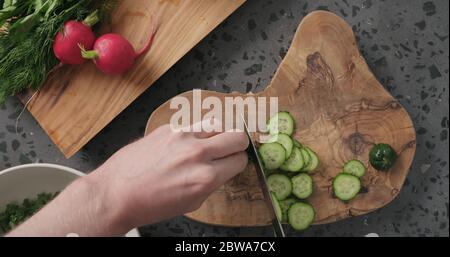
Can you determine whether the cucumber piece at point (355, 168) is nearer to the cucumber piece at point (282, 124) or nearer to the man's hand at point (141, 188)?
the cucumber piece at point (282, 124)

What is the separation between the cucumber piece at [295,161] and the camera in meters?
1.58

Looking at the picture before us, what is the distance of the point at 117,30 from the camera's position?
65.1 inches

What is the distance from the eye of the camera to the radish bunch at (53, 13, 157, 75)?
5.06 ft

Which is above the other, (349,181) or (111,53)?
(111,53)

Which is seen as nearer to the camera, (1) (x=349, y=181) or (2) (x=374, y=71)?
(1) (x=349, y=181)

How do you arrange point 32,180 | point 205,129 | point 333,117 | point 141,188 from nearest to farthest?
point 141,188 → point 205,129 → point 32,180 → point 333,117

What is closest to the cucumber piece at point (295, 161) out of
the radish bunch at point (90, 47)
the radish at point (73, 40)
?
the radish bunch at point (90, 47)

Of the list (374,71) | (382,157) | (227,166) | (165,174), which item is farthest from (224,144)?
(374,71)

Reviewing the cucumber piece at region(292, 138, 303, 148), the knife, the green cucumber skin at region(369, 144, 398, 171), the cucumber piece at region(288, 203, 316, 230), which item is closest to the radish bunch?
the knife

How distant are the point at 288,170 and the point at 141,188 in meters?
0.51

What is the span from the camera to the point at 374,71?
1.70 meters

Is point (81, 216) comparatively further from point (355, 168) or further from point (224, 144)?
point (355, 168)

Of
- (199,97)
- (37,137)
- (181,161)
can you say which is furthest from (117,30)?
(181,161)

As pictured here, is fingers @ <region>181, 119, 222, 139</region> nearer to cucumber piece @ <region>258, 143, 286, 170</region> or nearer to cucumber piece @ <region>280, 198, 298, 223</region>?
cucumber piece @ <region>258, 143, 286, 170</region>
